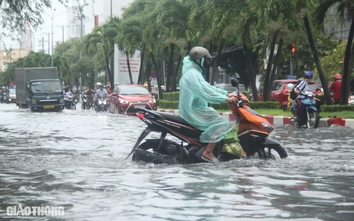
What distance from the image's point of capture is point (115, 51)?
57438 millimetres

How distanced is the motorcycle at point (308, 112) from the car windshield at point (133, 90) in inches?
654

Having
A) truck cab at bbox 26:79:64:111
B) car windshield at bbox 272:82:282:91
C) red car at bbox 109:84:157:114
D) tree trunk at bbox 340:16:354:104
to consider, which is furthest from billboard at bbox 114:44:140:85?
tree trunk at bbox 340:16:354:104

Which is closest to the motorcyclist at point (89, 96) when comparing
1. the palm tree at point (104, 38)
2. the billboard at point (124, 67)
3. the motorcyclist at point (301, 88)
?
the billboard at point (124, 67)

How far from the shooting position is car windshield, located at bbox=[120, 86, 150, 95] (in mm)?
35916

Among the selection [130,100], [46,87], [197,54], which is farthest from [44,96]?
[197,54]

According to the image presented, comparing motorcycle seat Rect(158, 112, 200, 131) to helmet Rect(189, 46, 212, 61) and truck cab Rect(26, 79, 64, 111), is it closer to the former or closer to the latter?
helmet Rect(189, 46, 212, 61)

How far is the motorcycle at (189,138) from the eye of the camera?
9828 millimetres

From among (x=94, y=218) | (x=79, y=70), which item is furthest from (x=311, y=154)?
(x=79, y=70)

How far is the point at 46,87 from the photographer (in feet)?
137

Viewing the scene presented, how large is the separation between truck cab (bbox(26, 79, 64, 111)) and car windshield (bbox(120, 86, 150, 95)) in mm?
6089

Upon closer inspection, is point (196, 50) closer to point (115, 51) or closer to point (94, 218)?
point (94, 218)

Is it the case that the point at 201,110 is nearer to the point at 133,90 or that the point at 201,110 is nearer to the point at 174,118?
the point at 174,118

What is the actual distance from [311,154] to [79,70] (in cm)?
9487

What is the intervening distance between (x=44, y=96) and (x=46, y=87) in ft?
3.07
